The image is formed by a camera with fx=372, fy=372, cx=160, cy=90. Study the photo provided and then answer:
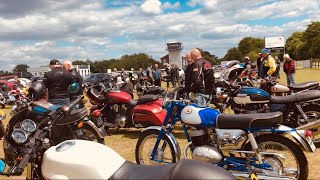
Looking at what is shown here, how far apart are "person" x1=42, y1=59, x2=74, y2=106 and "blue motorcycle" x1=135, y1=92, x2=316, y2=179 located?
3.84 metres

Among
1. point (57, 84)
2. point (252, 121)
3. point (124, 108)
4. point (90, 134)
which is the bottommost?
point (90, 134)

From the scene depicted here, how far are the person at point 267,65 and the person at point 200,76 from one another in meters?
4.28

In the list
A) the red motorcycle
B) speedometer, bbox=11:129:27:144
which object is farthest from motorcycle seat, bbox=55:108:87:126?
the red motorcycle

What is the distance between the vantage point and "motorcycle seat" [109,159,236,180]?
1987mm

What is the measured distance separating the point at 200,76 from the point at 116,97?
2364mm

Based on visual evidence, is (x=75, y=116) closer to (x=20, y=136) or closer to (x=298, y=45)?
(x=20, y=136)

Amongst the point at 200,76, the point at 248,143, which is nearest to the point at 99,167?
the point at 248,143

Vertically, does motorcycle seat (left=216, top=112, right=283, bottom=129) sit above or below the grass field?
above

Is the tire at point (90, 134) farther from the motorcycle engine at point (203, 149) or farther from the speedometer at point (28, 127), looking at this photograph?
the speedometer at point (28, 127)

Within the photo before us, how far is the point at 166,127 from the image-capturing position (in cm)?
491

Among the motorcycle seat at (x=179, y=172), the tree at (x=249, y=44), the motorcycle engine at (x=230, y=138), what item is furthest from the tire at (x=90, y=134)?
the tree at (x=249, y=44)

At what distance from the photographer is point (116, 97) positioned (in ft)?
27.7

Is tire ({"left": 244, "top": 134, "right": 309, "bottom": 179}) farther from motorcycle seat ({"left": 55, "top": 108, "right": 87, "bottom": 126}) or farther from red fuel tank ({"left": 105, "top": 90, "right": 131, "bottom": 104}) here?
red fuel tank ({"left": 105, "top": 90, "right": 131, "bottom": 104})

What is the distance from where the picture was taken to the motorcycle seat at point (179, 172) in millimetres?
1987
